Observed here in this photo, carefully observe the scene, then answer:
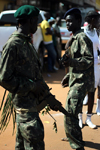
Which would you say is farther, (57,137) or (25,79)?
(57,137)

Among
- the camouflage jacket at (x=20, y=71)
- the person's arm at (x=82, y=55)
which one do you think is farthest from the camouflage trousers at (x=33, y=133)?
the person's arm at (x=82, y=55)

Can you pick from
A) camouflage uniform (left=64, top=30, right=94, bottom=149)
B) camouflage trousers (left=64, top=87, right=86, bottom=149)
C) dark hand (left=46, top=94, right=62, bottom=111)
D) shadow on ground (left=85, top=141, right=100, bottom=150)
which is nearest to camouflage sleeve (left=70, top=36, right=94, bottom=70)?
camouflage uniform (left=64, top=30, right=94, bottom=149)

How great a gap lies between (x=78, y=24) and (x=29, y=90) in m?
1.66

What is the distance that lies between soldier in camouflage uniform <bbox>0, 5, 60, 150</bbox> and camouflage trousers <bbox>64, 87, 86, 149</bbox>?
41.4 inches

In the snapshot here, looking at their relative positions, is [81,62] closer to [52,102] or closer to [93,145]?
[52,102]

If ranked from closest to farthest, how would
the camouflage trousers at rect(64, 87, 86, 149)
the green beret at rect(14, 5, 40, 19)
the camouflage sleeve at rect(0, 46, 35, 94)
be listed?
the camouflage sleeve at rect(0, 46, 35, 94)
the green beret at rect(14, 5, 40, 19)
the camouflage trousers at rect(64, 87, 86, 149)

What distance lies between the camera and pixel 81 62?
3576 mm

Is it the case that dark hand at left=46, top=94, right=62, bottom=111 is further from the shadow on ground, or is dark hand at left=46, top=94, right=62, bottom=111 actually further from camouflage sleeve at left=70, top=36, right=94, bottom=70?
the shadow on ground

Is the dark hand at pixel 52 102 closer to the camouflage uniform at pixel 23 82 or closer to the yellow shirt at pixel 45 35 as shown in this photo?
the camouflage uniform at pixel 23 82

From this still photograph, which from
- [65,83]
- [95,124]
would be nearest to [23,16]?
[65,83]

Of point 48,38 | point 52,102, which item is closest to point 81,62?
point 52,102

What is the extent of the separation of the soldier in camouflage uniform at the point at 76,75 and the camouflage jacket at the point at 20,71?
1.06m

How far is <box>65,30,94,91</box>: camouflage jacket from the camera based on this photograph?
360 cm

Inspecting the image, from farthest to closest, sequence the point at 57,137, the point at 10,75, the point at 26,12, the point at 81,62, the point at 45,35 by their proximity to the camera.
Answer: the point at 45,35 → the point at 57,137 → the point at 81,62 → the point at 26,12 → the point at 10,75
